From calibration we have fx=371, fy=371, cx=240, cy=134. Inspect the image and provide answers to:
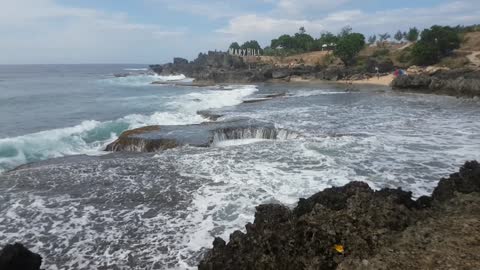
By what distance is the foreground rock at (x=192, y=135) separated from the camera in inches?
687

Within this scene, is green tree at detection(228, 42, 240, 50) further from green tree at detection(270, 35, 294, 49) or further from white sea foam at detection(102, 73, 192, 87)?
white sea foam at detection(102, 73, 192, 87)

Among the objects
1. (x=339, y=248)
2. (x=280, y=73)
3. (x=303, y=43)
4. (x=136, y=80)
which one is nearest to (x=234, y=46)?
(x=303, y=43)

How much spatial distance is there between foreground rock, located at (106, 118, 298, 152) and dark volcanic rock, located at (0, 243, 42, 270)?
10.6 metres

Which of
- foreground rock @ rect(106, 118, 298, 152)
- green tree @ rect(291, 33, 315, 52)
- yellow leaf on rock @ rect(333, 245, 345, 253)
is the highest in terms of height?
green tree @ rect(291, 33, 315, 52)

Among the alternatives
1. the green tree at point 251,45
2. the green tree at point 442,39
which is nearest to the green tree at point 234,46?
the green tree at point 251,45

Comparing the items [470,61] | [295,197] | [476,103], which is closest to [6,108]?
[295,197]

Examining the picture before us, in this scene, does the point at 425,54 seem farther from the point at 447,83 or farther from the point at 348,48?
the point at 447,83

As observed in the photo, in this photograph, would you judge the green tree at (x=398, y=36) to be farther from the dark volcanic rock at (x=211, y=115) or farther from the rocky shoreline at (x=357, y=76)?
the dark volcanic rock at (x=211, y=115)

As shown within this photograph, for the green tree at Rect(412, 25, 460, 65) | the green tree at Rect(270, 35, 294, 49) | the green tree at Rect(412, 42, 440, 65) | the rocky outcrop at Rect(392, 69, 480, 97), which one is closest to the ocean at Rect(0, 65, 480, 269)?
the rocky outcrop at Rect(392, 69, 480, 97)

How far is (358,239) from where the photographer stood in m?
5.89

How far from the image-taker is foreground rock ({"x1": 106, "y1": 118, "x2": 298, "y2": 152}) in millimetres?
17453

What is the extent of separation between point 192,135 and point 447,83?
99.2 feet

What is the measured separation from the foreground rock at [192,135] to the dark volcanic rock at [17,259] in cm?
1060

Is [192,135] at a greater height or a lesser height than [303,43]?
lesser
